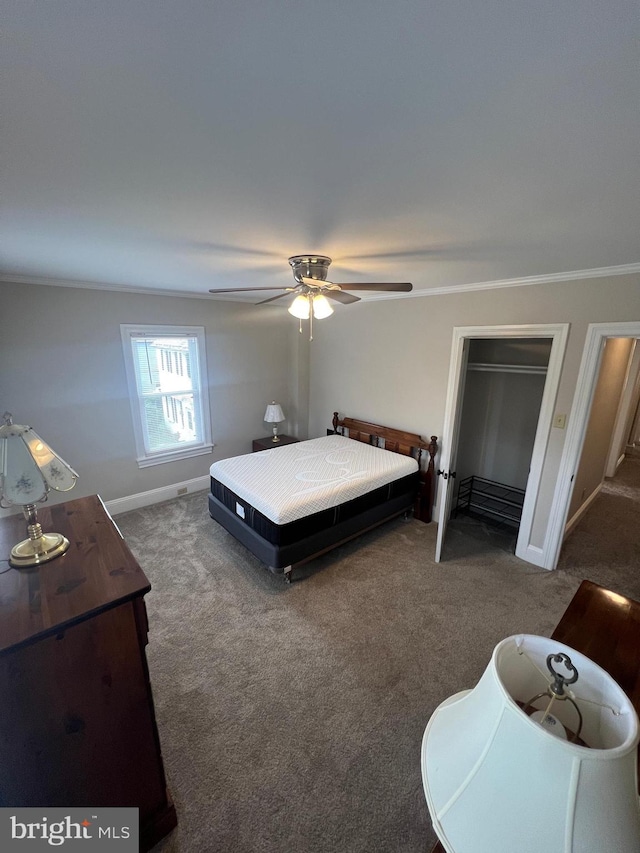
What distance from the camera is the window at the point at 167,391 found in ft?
12.3

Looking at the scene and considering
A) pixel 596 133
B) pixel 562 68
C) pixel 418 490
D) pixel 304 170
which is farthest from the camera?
pixel 418 490

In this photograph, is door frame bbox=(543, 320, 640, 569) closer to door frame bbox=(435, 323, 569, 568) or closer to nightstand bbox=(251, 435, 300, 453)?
door frame bbox=(435, 323, 569, 568)

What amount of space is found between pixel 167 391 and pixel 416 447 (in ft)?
9.68

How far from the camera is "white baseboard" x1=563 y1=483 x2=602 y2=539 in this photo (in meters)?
3.55

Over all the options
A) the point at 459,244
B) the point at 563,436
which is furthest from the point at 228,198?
the point at 563,436

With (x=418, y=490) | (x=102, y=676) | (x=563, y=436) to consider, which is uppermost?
(x=563, y=436)

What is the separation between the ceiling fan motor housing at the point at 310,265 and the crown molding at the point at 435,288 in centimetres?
162

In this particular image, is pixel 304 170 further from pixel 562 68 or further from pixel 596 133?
pixel 596 133

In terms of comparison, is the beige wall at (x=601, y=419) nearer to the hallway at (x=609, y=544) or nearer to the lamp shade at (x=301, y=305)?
the hallway at (x=609, y=544)

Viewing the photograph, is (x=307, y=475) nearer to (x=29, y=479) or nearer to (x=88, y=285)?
(x=29, y=479)

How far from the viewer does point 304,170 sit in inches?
44.0

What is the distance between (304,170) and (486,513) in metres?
4.09

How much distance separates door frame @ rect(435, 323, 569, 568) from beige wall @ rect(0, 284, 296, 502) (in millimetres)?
2533

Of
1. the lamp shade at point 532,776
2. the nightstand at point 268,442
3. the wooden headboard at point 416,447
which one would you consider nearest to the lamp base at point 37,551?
the lamp shade at point 532,776
